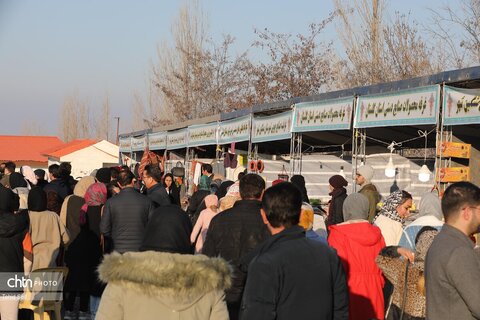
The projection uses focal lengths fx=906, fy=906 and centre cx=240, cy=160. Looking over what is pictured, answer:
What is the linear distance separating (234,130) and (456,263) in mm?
18819

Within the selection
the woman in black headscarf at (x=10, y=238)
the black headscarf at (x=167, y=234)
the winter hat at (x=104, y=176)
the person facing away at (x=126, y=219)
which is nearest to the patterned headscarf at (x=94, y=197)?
the person facing away at (x=126, y=219)

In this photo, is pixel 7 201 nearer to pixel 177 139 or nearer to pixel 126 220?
pixel 126 220

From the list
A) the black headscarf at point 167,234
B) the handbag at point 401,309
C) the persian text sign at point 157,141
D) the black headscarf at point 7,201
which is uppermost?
the persian text sign at point 157,141

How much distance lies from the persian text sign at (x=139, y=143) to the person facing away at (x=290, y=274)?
31.8 m

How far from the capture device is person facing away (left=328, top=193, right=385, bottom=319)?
7.78 metres

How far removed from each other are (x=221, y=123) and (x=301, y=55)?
24.5 m

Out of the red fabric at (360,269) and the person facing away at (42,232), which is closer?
the red fabric at (360,269)

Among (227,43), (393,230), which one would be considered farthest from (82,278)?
(227,43)

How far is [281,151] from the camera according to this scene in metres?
27.0

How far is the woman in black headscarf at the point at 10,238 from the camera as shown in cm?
873

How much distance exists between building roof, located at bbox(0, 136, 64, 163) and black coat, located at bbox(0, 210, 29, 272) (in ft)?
291

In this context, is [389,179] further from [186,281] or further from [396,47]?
[396,47]

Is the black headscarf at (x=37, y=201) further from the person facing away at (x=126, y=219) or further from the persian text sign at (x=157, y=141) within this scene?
the persian text sign at (x=157, y=141)

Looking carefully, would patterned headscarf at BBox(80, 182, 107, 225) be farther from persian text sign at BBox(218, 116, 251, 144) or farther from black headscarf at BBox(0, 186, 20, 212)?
persian text sign at BBox(218, 116, 251, 144)
